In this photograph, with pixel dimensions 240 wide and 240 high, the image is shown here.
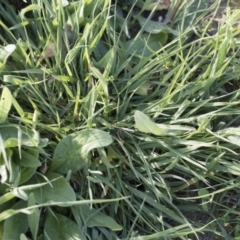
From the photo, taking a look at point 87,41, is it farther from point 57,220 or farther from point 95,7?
point 57,220

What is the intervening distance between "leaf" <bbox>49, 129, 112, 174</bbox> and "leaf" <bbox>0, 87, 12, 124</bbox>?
0.44 feet

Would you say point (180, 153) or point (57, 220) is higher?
point (180, 153)

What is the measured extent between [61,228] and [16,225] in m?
0.10

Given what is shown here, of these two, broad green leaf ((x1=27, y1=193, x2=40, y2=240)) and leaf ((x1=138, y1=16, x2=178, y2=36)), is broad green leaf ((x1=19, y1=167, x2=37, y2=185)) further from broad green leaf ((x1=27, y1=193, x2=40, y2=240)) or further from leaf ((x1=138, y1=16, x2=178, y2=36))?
leaf ((x1=138, y1=16, x2=178, y2=36))

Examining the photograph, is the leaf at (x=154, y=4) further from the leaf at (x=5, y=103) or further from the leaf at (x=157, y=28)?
the leaf at (x=5, y=103)

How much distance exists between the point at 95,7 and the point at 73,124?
0.27 metres

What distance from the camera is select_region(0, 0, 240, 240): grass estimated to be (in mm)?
981

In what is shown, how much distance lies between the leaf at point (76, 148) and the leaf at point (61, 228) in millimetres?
103

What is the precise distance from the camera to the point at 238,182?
1082 millimetres

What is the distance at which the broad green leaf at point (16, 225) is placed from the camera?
0.94 meters

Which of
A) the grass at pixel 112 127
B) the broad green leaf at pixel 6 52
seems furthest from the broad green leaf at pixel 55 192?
the broad green leaf at pixel 6 52

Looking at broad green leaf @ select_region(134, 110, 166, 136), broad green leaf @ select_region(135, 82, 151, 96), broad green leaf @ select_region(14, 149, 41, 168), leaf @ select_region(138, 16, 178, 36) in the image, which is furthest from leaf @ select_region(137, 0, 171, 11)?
broad green leaf @ select_region(14, 149, 41, 168)

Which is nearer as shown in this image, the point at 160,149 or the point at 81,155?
the point at 81,155

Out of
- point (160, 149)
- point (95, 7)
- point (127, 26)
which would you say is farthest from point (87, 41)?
point (160, 149)
